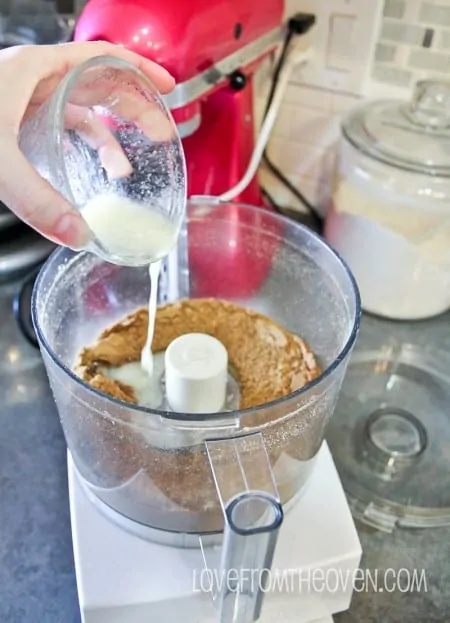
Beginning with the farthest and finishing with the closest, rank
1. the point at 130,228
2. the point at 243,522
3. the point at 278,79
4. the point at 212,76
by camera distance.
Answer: the point at 278,79 → the point at 212,76 → the point at 130,228 → the point at 243,522

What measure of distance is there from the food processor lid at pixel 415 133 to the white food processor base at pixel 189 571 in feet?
1.02

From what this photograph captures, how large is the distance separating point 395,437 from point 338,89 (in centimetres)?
36

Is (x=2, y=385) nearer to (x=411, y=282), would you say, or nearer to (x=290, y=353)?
(x=290, y=353)

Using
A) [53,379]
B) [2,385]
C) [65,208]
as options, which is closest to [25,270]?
[2,385]

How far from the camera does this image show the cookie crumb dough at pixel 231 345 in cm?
51

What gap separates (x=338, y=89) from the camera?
2.35ft

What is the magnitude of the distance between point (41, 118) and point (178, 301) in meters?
0.24

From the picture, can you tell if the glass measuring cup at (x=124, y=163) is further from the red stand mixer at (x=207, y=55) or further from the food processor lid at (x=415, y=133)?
the food processor lid at (x=415, y=133)

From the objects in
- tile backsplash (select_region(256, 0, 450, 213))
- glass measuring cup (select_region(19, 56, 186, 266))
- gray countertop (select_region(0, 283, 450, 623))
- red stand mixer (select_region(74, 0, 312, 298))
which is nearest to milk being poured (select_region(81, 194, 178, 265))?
glass measuring cup (select_region(19, 56, 186, 266))

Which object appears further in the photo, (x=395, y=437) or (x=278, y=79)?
(x=278, y=79)

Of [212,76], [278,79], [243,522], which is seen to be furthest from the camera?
[278,79]

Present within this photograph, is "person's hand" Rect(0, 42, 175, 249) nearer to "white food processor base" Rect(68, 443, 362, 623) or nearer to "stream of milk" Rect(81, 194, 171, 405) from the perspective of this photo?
"stream of milk" Rect(81, 194, 171, 405)

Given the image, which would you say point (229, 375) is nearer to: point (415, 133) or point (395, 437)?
point (395, 437)

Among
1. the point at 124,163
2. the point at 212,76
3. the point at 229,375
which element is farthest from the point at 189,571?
the point at 212,76
